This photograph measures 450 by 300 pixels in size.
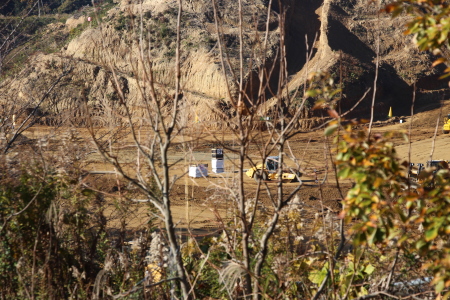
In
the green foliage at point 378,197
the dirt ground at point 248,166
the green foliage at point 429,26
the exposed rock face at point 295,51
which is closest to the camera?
the green foliage at point 378,197

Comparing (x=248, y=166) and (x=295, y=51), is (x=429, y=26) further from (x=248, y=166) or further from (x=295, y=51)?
(x=295, y=51)

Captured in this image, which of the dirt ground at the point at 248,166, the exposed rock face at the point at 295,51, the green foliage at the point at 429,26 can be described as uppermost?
the exposed rock face at the point at 295,51

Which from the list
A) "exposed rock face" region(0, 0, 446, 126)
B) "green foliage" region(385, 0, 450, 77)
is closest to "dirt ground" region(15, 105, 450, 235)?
"green foliage" region(385, 0, 450, 77)

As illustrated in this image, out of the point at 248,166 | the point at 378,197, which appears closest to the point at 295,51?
the point at 248,166

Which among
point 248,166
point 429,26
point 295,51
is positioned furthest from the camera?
point 295,51

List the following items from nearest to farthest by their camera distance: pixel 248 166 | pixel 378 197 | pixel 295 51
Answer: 1. pixel 378 197
2. pixel 248 166
3. pixel 295 51

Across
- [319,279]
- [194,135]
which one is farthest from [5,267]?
[319,279]

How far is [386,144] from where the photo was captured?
340 cm

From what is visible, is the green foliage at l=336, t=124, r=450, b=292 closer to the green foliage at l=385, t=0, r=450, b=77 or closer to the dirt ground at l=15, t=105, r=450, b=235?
the green foliage at l=385, t=0, r=450, b=77

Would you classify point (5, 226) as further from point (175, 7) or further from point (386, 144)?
point (175, 7)

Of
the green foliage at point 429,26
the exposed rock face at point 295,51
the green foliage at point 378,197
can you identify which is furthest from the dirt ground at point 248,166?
the exposed rock face at point 295,51

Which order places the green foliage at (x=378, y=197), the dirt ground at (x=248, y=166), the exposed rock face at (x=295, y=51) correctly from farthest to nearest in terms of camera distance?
1. the exposed rock face at (x=295, y=51)
2. the dirt ground at (x=248, y=166)
3. the green foliage at (x=378, y=197)

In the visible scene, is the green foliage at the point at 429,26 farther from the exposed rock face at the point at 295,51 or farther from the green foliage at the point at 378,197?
the exposed rock face at the point at 295,51

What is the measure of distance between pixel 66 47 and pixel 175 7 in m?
9.89
